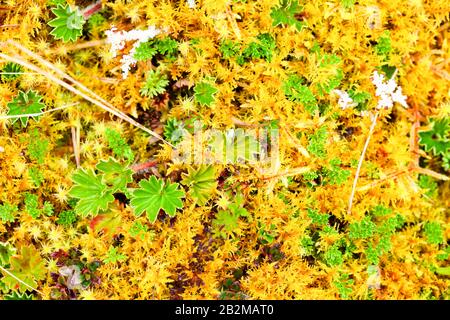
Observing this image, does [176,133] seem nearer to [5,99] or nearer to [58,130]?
[58,130]

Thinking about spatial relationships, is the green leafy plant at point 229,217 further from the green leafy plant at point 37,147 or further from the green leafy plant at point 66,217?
the green leafy plant at point 37,147

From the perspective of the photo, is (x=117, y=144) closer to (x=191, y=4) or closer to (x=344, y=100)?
(x=191, y=4)

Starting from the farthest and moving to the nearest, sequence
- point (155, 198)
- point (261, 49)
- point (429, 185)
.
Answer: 1. point (429, 185)
2. point (261, 49)
3. point (155, 198)

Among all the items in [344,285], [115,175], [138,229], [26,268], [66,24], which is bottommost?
[344,285]

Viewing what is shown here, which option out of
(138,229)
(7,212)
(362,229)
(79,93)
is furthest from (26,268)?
(362,229)

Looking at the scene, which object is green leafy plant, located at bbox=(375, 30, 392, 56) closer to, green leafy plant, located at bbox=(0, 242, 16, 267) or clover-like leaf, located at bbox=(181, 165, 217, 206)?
clover-like leaf, located at bbox=(181, 165, 217, 206)

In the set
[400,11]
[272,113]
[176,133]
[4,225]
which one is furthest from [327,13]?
[4,225]

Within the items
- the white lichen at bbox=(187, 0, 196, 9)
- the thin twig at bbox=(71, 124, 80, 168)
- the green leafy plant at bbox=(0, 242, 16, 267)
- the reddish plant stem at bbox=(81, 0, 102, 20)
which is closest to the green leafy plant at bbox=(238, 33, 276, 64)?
the white lichen at bbox=(187, 0, 196, 9)
